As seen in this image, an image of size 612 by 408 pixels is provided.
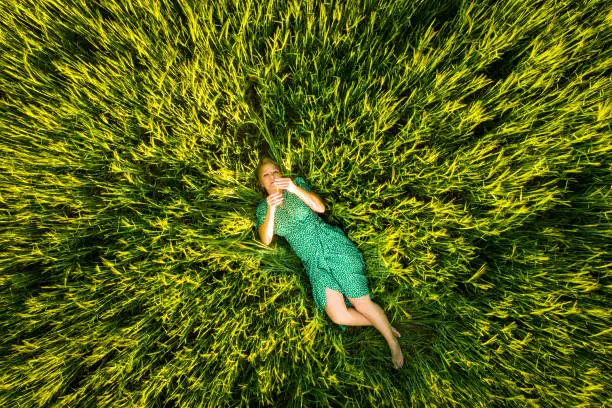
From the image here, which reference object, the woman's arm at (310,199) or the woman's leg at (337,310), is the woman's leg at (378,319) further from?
the woman's arm at (310,199)

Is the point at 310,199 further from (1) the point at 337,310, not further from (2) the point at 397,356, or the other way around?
(2) the point at 397,356

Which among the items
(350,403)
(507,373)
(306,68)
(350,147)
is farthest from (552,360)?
(306,68)

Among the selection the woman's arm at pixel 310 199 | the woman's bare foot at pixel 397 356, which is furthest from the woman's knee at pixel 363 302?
the woman's arm at pixel 310 199

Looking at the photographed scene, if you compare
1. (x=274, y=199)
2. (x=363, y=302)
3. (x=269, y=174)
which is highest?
(x=269, y=174)

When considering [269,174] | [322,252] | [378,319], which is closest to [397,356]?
[378,319]

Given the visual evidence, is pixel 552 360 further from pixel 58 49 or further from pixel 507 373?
pixel 58 49

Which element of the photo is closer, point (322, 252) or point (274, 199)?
point (274, 199)

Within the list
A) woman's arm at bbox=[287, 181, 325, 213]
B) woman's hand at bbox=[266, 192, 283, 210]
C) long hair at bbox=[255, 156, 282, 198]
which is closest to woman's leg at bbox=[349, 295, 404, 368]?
woman's arm at bbox=[287, 181, 325, 213]

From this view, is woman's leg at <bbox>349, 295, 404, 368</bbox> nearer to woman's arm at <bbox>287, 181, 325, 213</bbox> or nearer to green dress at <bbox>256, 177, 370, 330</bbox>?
green dress at <bbox>256, 177, 370, 330</bbox>

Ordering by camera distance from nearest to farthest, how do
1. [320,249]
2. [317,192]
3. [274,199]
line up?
[274,199]
[320,249]
[317,192]
